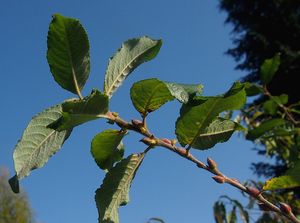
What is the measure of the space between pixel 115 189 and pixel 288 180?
281mm

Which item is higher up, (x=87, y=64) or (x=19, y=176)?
(x=87, y=64)

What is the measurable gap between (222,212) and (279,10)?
12.8 m

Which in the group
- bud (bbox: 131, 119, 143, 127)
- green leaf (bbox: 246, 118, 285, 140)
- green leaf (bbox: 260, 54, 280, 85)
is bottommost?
bud (bbox: 131, 119, 143, 127)

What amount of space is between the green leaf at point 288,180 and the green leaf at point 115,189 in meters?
0.21

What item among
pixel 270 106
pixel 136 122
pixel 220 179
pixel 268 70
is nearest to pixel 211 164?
pixel 220 179

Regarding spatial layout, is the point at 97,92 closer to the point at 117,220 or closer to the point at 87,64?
the point at 87,64

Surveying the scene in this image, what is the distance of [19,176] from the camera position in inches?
23.1

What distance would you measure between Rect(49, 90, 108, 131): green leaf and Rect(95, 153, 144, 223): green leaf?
0.12m

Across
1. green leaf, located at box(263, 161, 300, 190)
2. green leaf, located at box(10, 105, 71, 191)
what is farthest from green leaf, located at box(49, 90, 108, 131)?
green leaf, located at box(263, 161, 300, 190)

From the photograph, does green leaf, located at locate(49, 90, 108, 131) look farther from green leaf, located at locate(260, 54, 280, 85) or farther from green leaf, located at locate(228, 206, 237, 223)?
green leaf, located at locate(260, 54, 280, 85)

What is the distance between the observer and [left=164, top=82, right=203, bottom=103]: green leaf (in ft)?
1.94

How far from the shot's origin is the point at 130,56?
68cm

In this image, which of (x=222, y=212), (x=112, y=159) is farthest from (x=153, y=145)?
(x=222, y=212)

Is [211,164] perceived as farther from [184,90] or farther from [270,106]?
[270,106]
